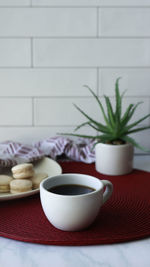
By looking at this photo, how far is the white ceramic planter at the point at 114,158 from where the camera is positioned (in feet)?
3.22

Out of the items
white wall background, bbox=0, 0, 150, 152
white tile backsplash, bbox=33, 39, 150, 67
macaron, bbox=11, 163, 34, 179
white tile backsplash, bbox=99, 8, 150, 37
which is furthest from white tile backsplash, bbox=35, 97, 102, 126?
macaron, bbox=11, 163, 34, 179

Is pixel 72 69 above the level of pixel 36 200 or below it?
above

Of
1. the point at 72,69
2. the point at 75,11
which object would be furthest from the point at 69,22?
the point at 72,69

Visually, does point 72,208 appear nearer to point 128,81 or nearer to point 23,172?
point 23,172

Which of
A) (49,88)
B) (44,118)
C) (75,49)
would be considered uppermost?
(75,49)

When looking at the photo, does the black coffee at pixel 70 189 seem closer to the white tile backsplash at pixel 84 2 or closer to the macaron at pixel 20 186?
the macaron at pixel 20 186

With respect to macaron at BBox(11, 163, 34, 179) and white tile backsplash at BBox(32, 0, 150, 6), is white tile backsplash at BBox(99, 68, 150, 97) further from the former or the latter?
macaron at BBox(11, 163, 34, 179)

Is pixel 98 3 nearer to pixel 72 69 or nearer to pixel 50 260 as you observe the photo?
pixel 72 69

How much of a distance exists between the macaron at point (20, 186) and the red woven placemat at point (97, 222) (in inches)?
1.1

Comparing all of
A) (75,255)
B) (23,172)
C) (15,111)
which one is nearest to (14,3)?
(15,111)

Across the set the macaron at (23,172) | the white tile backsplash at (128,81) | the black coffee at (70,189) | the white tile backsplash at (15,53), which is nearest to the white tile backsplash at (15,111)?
the white tile backsplash at (15,53)

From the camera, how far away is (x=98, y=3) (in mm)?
1153

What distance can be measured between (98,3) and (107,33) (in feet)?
0.32

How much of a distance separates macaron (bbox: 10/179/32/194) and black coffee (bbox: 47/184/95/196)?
11cm
